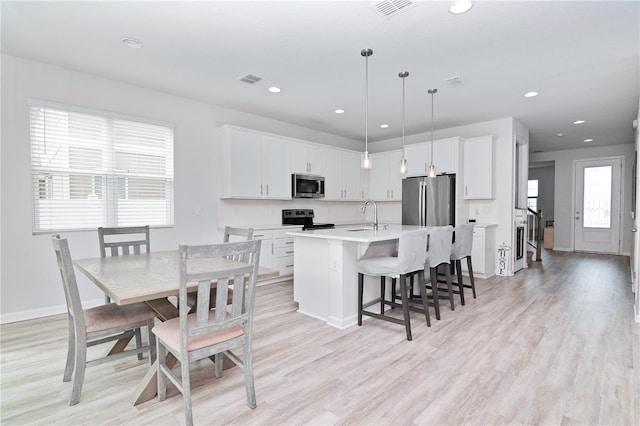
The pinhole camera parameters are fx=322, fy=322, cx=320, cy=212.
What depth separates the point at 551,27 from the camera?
2627mm

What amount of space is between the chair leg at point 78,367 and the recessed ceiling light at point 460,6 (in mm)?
3288

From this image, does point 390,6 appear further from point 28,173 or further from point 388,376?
point 28,173

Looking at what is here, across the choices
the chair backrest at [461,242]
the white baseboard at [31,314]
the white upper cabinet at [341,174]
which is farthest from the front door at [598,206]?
the white baseboard at [31,314]

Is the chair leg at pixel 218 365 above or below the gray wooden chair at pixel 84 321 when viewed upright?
below

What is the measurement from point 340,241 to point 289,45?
73.7 inches

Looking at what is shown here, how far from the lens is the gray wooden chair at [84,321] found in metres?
1.88

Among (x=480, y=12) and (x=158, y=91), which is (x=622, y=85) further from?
(x=158, y=91)

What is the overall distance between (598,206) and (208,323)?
31.5ft

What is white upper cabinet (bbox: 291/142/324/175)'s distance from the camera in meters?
5.57

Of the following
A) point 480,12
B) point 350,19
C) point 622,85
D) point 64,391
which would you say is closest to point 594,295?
point 622,85

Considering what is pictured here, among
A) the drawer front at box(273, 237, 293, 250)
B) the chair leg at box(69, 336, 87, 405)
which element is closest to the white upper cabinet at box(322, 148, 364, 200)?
the drawer front at box(273, 237, 293, 250)

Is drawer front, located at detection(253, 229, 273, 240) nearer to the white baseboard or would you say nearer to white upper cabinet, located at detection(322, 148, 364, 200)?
white upper cabinet, located at detection(322, 148, 364, 200)

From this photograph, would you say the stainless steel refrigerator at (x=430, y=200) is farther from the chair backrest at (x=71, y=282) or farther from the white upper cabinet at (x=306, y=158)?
the chair backrest at (x=71, y=282)

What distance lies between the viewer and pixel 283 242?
5105 millimetres
